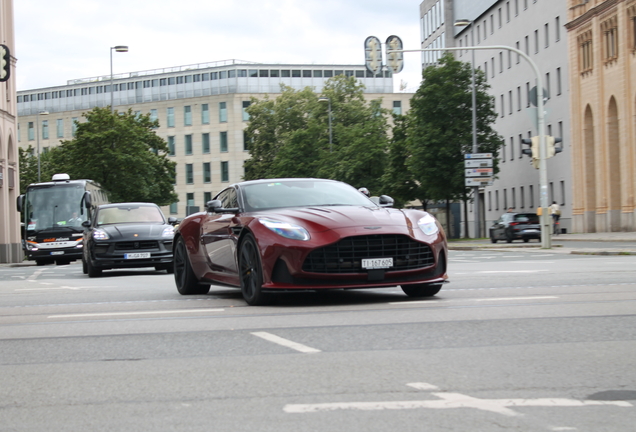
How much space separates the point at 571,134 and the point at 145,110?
63443 mm

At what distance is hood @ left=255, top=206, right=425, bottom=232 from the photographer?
1044cm

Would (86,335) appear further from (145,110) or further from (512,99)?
(145,110)

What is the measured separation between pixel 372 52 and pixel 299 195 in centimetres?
1857

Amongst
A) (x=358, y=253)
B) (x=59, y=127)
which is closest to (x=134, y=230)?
(x=358, y=253)

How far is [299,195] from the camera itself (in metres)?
11.8

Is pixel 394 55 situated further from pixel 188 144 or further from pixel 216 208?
pixel 188 144

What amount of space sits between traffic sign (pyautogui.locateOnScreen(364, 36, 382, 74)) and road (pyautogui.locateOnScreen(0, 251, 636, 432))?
62.1ft

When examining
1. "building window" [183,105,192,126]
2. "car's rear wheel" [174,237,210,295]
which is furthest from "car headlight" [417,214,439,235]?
"building window" [183,105,192,126]

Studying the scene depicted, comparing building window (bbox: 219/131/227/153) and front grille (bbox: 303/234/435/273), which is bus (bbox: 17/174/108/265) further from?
building window (bbox: 219/131/227/153)

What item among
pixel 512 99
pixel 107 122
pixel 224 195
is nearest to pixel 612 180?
pixel 512 99

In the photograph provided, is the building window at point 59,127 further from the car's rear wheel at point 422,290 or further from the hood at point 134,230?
the car's rear wheel at point 422,290

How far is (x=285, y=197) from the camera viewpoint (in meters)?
11.8

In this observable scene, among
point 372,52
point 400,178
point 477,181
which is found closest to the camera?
point 372,52

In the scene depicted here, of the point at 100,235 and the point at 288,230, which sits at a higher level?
the point at 288,230
